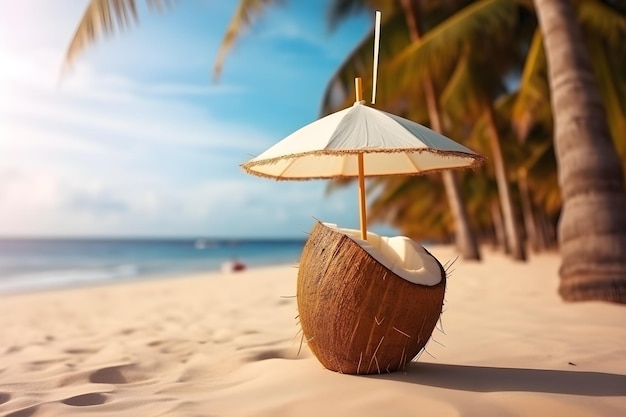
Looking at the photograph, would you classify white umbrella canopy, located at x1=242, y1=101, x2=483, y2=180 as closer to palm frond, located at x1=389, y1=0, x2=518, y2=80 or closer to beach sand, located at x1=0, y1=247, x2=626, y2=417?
beach sand, located at x1=0, y1=247, x2=626, y2=417

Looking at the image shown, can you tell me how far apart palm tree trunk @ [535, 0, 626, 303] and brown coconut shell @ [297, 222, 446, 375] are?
302 cm

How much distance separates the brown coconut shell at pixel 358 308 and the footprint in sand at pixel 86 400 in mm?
1144

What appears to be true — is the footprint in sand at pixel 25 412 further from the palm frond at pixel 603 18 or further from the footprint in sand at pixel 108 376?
the palm frond at pixel 603 18

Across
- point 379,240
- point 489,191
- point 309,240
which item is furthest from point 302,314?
point 489,191

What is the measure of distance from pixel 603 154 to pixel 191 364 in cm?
449

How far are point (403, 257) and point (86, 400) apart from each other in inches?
74.7

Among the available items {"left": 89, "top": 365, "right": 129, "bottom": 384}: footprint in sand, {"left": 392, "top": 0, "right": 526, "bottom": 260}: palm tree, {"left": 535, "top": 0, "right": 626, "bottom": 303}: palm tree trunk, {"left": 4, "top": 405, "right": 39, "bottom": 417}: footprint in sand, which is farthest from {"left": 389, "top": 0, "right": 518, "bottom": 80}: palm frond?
{"left": 4, "top": 405, "right": 39, "bottom": 417}: footprint in sand

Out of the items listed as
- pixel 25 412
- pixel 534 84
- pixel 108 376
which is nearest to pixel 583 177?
pixel 108 376

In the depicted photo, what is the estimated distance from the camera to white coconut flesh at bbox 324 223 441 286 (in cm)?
262

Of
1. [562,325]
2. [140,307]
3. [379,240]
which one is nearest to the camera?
[379,240]

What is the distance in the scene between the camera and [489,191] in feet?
77.0

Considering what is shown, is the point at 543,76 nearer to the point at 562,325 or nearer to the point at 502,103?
the point at 502,103

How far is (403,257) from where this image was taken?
3.01 m

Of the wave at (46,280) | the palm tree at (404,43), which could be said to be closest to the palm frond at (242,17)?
the palm tree at (404,43)
